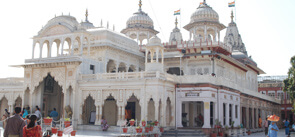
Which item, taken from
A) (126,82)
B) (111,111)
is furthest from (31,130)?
(111,111)

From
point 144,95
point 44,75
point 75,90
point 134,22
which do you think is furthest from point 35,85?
point 134,22

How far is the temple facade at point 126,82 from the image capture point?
2314 centimetres

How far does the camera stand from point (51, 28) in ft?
88.5

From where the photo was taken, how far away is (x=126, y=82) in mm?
23047

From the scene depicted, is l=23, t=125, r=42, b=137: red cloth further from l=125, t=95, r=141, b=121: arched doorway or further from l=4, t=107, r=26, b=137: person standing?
l=125, t=95, r=141, b=121: arched doorway

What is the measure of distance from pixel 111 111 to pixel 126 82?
182 inches

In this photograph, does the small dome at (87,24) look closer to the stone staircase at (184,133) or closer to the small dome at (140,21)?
the small dome at (140,21)

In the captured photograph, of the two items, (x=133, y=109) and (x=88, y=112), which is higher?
(x=133, y=109)

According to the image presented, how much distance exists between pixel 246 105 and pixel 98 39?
15.0 meters

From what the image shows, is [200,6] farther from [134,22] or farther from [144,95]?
[144,95]

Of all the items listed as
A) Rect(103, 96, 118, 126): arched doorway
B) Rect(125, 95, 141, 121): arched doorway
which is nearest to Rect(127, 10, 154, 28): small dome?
Rect(103, 96, 118, 126): arched doorway

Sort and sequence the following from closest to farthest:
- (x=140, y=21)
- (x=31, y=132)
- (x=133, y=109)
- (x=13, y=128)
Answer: (x=31, y=132) < (x=13, y=128) < (x=133, y=109) < (x=140, y=21)

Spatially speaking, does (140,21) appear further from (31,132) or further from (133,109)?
(31,132)

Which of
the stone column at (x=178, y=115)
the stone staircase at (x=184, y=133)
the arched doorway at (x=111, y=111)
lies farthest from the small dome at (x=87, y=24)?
the stone staircase at (x=184, y=133)
